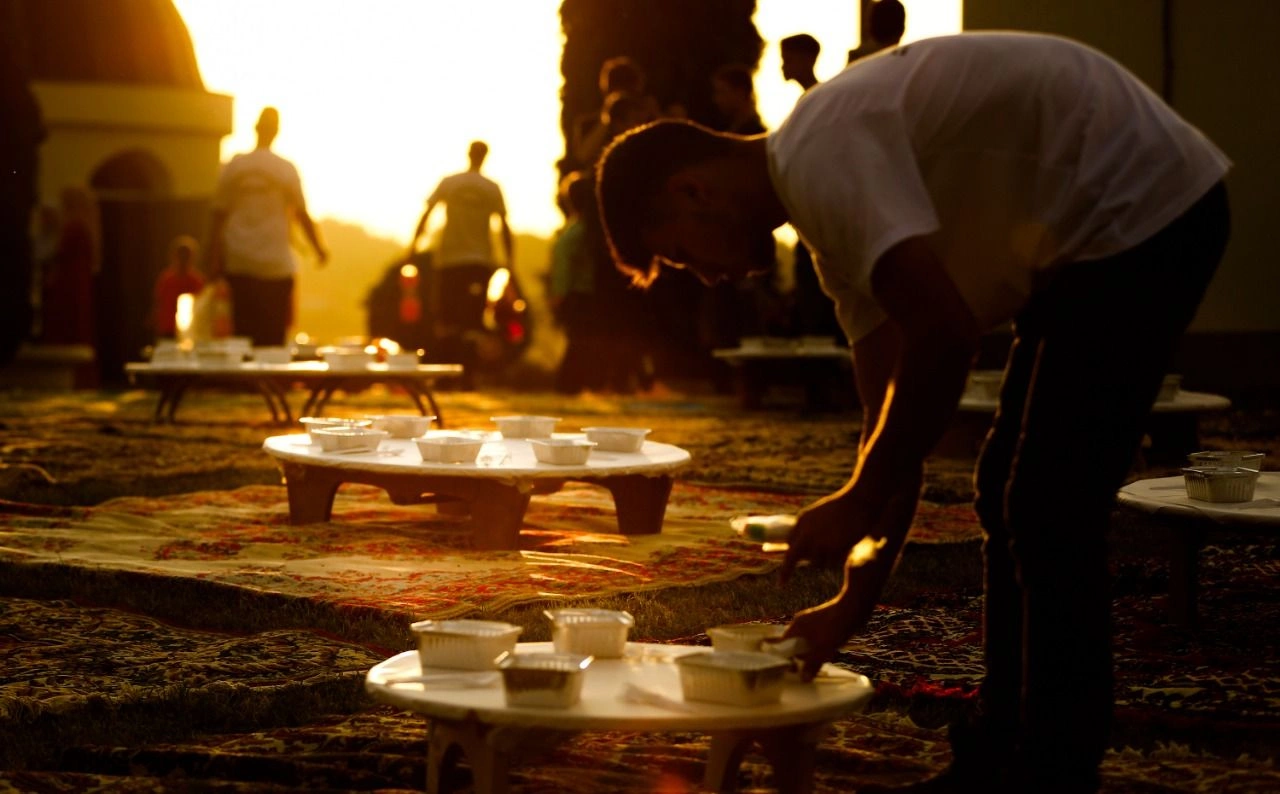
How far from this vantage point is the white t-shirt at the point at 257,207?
482 inches

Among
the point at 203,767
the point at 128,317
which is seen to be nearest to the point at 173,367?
the point at 203,767

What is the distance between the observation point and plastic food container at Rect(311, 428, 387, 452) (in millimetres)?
6371

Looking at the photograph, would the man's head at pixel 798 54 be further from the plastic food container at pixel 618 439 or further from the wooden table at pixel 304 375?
the plastic food container at pixel 618 439

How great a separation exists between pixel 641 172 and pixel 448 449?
3.15 meters

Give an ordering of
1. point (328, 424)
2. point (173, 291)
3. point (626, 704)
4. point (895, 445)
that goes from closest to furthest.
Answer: point (895, 445), point (626, 704), point (328, 424), point (173, 291)

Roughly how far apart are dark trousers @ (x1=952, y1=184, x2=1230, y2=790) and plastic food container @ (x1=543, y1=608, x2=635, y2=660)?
72 centimetres

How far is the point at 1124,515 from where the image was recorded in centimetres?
701

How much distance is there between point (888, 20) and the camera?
969 centimetres

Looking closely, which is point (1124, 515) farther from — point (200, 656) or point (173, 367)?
point (173, 367)

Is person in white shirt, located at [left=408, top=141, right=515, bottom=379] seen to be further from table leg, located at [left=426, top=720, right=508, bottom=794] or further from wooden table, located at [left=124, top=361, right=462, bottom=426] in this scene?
table leg, located at [left=426, top=720, right=508, bottom=794]

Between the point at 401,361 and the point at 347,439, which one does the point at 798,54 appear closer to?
the point at 401,361

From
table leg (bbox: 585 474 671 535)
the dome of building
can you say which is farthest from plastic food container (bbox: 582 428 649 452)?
the dome of building

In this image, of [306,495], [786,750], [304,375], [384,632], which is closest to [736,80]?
[304,375]

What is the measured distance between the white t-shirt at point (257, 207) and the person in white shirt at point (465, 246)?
102 cm
